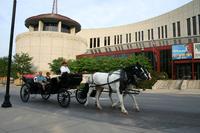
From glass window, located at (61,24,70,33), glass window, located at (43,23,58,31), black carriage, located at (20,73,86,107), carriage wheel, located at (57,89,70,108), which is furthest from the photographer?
glass window, located at (61,24,70,33)

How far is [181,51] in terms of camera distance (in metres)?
55.0

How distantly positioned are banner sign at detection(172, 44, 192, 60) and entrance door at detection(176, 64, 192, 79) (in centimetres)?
242

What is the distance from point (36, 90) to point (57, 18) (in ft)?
208

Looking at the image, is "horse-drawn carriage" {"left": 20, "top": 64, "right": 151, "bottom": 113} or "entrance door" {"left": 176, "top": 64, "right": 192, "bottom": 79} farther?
"entrance door" {"left": 176, "top": 64, "right": 192, "bottom": 79}

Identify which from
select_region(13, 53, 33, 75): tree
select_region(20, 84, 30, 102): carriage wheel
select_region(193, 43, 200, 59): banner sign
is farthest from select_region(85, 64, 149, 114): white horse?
select_region(13, 53, 33, 75): tree

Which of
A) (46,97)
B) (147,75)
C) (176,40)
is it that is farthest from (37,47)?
(147,75)

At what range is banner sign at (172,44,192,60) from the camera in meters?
53.9

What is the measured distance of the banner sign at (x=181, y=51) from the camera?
5394 cm

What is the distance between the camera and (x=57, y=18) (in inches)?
2990

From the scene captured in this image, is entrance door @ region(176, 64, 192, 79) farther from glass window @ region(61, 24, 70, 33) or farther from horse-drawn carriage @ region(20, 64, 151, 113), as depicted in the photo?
horse-drawn carriage @ region(20, 64, 151, 113)

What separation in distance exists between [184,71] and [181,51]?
14.4 ft

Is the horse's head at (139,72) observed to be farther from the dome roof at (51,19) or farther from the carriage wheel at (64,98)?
the dome roof at (51,19)

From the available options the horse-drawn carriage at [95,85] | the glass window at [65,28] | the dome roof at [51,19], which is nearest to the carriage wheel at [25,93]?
the horse-drawn carriage at [95,85]

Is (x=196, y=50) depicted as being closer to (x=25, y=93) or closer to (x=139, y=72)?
(x=25, y=93)
